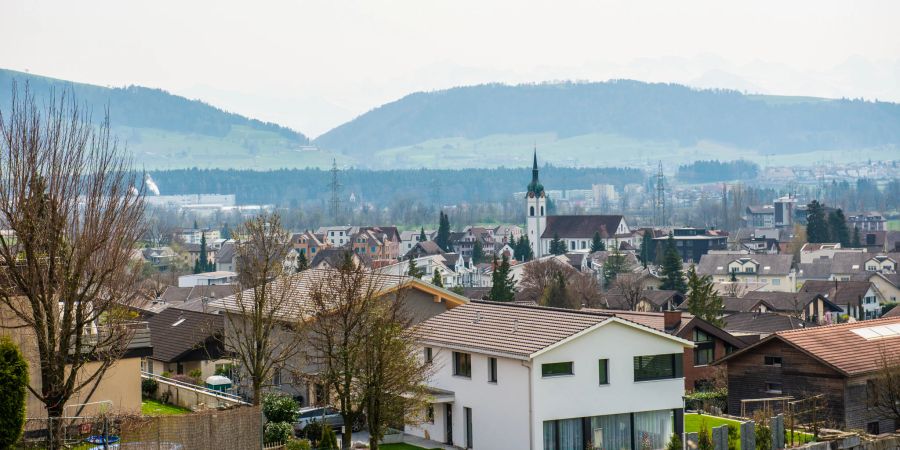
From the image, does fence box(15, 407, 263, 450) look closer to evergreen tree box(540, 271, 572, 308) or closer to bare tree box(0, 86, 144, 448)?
bare tree box(0, 86, 144, 448)

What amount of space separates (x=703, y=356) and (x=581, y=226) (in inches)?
4754

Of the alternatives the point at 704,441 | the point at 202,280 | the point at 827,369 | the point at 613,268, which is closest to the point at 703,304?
the point at 827,369

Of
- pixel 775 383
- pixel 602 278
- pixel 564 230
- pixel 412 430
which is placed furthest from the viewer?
pixel 564 230

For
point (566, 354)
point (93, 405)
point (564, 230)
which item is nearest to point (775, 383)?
point (566, 354)

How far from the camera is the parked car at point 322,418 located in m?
28.0

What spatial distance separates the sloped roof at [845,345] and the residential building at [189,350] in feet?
49.2

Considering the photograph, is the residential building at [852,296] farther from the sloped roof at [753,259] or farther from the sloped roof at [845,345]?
the sloped roof at [845,345]

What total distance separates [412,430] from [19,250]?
11843mm

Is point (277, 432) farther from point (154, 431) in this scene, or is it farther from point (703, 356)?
point (703, 356)

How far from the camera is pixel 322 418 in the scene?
93.6ft

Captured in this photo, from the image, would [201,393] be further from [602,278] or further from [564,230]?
[564,230]

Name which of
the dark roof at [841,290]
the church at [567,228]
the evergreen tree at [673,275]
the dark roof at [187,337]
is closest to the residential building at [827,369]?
the dark roof at [187,337]

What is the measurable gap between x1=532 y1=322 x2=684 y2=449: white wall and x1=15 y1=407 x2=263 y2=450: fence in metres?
6.88

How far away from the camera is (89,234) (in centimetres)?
2064
